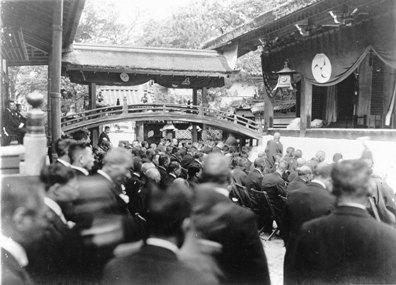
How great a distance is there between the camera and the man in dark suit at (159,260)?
2568mm

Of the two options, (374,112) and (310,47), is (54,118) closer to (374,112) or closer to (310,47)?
(310,47)

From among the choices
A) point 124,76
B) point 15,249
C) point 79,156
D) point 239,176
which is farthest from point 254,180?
point 124,76

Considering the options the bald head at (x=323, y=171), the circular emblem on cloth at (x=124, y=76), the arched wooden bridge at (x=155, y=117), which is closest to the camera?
the bald head at (x=323, y=171)

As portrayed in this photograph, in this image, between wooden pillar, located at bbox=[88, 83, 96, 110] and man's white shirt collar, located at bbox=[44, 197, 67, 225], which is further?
wooden pillar, located at bbox=[88, 83, 96, 110]

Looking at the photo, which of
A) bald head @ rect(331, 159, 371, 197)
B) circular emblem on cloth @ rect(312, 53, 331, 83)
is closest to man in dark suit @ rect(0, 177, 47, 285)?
bald head @ rect(331, 159, 371, 197)

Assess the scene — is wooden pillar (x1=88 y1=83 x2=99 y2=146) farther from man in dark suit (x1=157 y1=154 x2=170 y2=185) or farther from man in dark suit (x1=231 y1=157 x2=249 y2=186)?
man in dark suit (x1=231 y1=157 x2=249 y2=186)

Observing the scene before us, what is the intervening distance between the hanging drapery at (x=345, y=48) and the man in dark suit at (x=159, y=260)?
321 inches

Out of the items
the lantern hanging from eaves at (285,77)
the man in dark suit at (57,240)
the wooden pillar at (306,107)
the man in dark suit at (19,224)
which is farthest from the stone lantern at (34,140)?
the lantern hanging from eaves at (285,77)

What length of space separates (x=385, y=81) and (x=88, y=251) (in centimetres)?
1126

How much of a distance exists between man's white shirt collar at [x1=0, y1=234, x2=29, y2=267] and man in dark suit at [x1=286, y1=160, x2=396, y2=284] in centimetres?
176

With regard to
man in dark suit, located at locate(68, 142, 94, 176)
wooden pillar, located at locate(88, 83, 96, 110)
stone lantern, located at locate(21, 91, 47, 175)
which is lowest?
man in dark suit, located at locate(68, 142, 94, 176)

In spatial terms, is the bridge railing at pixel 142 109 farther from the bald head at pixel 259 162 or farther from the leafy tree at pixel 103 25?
the bald head at pixel 259 162

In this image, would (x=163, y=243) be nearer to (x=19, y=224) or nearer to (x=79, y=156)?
(x=19, y=224)

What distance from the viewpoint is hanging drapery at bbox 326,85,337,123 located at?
1516cm
